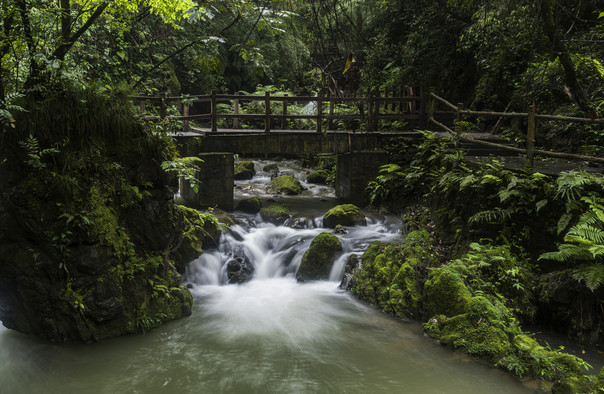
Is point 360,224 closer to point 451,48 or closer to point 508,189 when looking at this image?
point 508,189

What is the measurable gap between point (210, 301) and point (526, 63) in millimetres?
11972

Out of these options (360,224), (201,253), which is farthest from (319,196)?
(201,253)

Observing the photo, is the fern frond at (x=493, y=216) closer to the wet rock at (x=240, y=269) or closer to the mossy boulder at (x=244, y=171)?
the wet rock at (x=240, y=269)

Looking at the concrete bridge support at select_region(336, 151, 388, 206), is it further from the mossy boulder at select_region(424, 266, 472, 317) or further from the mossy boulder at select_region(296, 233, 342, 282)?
the mossy boulder at select_region(424, 266, 472, 317)

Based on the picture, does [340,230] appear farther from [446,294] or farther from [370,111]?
[370,111]

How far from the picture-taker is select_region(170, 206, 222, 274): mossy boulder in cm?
899

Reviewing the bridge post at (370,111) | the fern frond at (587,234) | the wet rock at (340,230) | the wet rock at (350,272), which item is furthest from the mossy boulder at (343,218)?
the fern frond at (587,234)

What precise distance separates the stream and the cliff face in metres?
0.37

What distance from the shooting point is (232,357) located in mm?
6348

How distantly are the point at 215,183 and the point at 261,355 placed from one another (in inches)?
283

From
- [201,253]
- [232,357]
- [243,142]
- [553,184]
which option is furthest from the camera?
[243,142]

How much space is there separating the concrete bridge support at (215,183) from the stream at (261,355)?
3.89 m

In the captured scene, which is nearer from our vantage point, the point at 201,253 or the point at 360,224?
the point at 201,253

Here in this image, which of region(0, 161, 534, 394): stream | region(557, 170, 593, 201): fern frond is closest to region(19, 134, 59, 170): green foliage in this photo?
region(0, 161, 534, 394): stream
